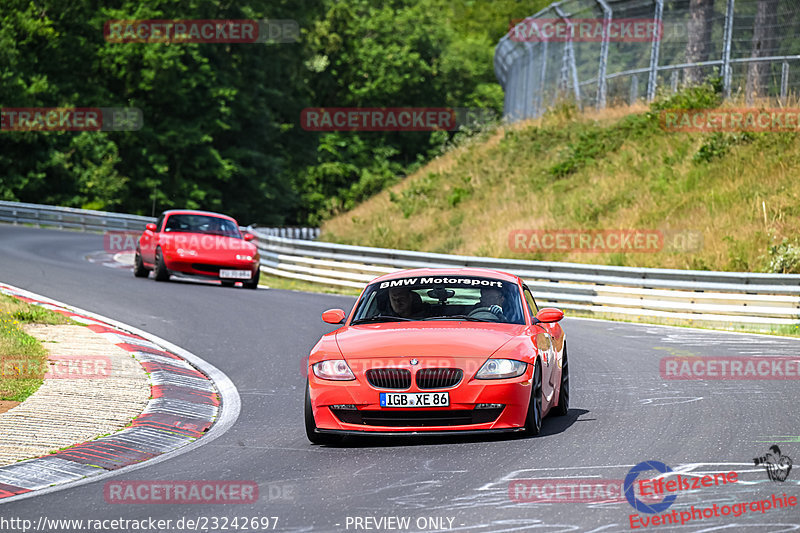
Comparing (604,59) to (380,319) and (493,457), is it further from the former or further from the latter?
(493,457)

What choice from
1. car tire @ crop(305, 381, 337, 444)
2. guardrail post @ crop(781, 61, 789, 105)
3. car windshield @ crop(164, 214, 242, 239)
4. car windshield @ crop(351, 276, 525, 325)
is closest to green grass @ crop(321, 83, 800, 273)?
guardrail post @ crop(781, 61, 789, 105)

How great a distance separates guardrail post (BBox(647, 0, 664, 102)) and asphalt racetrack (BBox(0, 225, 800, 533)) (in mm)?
14616

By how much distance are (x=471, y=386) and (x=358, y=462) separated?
106 centimetres

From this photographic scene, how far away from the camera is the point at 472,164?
3700 centimetres

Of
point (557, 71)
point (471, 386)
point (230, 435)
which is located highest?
point (557, 71)

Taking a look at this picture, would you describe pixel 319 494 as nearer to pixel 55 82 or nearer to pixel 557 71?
pixel 557 71

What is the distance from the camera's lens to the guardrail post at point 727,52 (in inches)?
1070

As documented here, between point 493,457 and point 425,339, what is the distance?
1278 mm

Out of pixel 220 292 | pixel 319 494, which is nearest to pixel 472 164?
pixel 220 292

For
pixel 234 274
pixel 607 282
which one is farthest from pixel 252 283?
pixel 607 282

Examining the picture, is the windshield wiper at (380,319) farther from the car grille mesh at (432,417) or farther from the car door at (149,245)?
the car door at (149,245)

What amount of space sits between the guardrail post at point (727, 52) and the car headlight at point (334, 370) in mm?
20592

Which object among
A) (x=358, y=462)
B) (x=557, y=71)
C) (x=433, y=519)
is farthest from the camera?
(x=557, y=71)

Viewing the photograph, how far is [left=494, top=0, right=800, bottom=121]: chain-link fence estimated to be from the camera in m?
26.9
